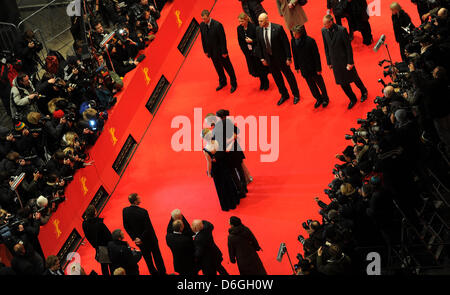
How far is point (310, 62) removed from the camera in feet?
40.8

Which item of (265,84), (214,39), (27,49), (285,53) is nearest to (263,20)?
(285,53)

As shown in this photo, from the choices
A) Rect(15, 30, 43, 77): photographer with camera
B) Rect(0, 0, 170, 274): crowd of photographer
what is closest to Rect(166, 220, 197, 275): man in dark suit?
Rect(0, 0, 170, 274): crowd of photographer

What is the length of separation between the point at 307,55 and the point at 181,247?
4.43 m

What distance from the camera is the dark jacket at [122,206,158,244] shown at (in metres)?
10.4

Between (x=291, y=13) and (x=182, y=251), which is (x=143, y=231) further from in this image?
(x=291, y=13)

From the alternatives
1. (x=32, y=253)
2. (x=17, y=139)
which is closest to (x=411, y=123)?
(x=32, y=253)

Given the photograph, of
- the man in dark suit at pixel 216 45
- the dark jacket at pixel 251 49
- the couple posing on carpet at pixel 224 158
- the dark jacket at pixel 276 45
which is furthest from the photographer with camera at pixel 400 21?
the couple posing on carpet at pixel 224 158

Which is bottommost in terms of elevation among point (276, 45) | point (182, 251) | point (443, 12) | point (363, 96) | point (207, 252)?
point (207, 252)

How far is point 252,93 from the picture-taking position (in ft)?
46.0

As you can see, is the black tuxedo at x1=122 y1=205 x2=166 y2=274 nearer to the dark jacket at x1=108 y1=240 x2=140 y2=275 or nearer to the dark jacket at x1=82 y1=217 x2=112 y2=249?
the dark jacket at x1=82 y1=217 x2=112 y2=249

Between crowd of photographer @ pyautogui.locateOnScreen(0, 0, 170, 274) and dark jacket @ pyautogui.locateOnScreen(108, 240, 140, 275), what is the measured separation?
47.0 inches

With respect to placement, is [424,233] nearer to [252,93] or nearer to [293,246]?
[293,246]

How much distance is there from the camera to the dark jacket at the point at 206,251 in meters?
9.84

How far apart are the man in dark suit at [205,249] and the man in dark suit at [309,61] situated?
12.9 ft
